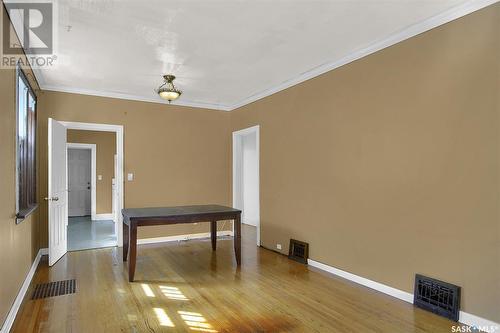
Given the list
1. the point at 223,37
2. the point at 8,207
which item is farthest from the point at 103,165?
the point at 223,37

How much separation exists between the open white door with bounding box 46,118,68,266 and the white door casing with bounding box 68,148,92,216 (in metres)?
4.33

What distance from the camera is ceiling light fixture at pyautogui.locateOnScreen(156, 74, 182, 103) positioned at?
13.3 ft

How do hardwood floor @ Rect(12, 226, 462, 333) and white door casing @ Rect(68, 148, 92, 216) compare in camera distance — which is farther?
white door casing @ Rect(68, 148, 92, 216)

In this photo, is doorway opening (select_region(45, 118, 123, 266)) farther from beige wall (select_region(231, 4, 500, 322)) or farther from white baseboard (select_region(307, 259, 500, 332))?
white baseboard (select_region(307, 259, 500, 332))

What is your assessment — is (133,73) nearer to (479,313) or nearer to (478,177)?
(478,177)

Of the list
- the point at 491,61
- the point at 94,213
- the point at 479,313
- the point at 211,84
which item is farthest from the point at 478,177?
the point at 94,213

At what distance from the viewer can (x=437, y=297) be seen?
107 inches

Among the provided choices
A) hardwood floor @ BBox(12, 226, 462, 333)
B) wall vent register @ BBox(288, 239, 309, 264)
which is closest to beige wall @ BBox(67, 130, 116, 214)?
hardwood floor @ BBox(12, 226, 462, 333)

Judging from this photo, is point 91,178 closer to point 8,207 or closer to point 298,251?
point 8,207

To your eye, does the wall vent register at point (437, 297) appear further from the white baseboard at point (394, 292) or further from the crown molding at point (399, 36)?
the crown molding at point (399, 36)

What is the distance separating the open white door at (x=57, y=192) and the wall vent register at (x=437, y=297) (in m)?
4.37

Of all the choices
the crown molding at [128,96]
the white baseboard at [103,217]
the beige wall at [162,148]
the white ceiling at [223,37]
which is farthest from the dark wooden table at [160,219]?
the white baseboard at [103,217]

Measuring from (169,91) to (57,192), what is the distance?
220 centimetres

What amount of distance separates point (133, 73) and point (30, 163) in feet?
5.81
